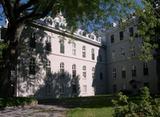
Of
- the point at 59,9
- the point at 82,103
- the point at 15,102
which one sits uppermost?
the point at 59,9

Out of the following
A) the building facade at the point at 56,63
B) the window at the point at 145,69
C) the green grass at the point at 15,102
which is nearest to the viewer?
the green grass at the point at 15,102

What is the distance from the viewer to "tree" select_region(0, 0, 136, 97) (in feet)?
71.3

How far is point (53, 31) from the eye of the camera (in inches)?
1640

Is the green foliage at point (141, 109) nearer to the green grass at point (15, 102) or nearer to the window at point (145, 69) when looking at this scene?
the green grass at point (15, 102)

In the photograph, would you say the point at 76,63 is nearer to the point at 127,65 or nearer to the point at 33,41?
the point at 127,65

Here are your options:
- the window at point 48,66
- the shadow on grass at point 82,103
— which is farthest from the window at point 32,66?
the shadow on grass at point 82,103

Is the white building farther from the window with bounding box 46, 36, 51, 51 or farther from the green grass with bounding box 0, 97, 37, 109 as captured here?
the green grass with bounding box 0, 97, 37, 109

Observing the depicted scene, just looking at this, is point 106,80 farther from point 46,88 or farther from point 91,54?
point 46,88

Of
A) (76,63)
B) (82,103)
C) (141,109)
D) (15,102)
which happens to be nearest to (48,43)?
(76,63)

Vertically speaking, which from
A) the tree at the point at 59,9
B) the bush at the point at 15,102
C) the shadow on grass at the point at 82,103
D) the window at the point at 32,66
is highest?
the tree at the point at 59,9

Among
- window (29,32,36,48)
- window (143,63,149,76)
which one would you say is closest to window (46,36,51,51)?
window (29,32,36,48)

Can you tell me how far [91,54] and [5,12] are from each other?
28.0 metres

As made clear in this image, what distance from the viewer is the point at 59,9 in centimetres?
2330

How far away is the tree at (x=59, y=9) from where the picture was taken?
21719 mm
